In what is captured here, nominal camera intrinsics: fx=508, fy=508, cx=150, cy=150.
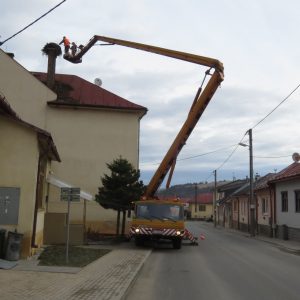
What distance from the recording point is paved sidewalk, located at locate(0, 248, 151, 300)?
9688 millimetres

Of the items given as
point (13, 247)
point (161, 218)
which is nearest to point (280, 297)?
point (13, 247)

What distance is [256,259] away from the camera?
757 inches

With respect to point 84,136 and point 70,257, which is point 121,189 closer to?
point 84,136

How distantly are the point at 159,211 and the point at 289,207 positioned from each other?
13.0 metres

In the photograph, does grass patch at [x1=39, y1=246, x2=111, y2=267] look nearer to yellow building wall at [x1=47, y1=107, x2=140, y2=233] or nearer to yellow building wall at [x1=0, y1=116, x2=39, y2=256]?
yellow building wall at [x1=0, y1=116, x2=39, y2=256]

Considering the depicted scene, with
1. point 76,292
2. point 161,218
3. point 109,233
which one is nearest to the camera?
point 76,292

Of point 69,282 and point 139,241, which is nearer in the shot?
point 69,282

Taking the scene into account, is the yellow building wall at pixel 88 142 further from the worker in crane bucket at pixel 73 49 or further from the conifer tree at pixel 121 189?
the conifer tree at pixel 121 189

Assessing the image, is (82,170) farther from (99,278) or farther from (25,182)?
(99,278)

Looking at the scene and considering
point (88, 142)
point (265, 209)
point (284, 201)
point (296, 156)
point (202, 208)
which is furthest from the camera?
point (202, 208)

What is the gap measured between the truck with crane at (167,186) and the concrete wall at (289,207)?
8933 mm

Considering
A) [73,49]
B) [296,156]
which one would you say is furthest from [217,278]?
[296,156]

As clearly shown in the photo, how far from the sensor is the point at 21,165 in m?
16.1

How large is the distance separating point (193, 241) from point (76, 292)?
53.7 ft
